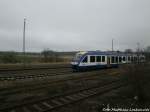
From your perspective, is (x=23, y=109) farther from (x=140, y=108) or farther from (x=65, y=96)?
(x=140, y=108)

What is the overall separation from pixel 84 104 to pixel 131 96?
3449 mm

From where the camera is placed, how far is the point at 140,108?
9.02 m

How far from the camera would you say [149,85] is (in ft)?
42.6

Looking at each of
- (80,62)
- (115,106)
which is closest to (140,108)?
(115,106)

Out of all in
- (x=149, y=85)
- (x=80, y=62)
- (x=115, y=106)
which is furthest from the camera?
A: (x=80, y=62)

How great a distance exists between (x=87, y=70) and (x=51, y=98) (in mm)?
16289

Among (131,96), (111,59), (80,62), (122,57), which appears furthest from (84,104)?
(122,57)

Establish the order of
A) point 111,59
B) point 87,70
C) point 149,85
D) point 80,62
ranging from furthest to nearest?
point 111,59, point 87,70, point 80,62, point 149,85

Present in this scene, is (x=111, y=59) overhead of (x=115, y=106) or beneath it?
overhead

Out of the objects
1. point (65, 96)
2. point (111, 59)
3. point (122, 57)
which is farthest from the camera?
point (122, 57)

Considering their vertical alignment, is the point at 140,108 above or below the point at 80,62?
below

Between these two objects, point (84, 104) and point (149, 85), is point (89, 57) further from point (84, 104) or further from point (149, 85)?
point (84, 104)

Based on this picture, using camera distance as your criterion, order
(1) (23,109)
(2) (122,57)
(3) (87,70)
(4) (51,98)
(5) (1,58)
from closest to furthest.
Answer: (1) (23,109) < (4) (51,98) < (3) (87,70) < (2) (122,57) < (5) (1,58)

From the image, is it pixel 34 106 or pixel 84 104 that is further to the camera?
pixel 84 104
